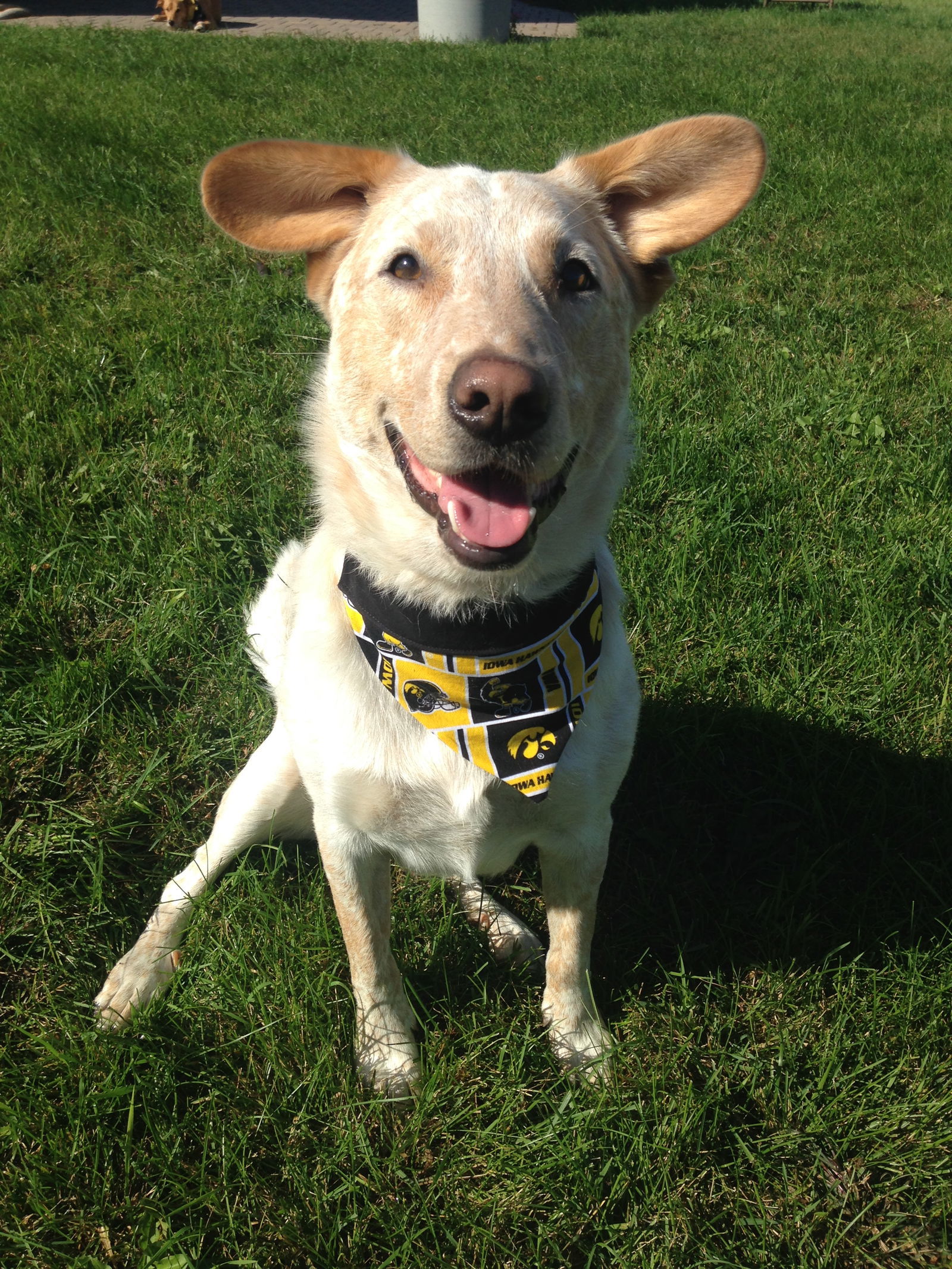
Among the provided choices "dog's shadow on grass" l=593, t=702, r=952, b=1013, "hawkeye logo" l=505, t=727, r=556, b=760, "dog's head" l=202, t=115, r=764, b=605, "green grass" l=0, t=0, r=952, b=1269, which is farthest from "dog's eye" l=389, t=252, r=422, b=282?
"dog's shadow on grass" l=593, t=702, r=952, b=1013

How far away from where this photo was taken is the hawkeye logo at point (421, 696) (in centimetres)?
205

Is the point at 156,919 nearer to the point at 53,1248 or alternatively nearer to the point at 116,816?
the point at 116,816

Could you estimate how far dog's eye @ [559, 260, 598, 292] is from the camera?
6.61 feet

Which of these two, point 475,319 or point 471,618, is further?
point 471,618

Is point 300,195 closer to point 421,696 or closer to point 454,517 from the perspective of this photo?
point 454,517

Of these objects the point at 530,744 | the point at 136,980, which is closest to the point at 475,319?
the point at 530,744

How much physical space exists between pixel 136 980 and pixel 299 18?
2007cm

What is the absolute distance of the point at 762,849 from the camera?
2.82m

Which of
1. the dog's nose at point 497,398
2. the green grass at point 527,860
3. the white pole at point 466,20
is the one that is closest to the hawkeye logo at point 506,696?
the dog's nose at point 497,398

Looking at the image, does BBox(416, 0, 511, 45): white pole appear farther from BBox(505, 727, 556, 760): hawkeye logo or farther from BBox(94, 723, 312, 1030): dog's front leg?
BBox(505, 727, 556, 760): hawkeye logo

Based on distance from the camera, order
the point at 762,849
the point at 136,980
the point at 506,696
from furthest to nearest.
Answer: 1. the point at 762,849
2. the point at 136,980
3. the point at 506,696

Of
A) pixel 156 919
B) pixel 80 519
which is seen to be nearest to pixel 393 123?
pixel 80 519

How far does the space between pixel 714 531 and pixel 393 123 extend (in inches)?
258

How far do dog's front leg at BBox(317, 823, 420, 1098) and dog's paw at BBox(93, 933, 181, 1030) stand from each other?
51 centimetres
